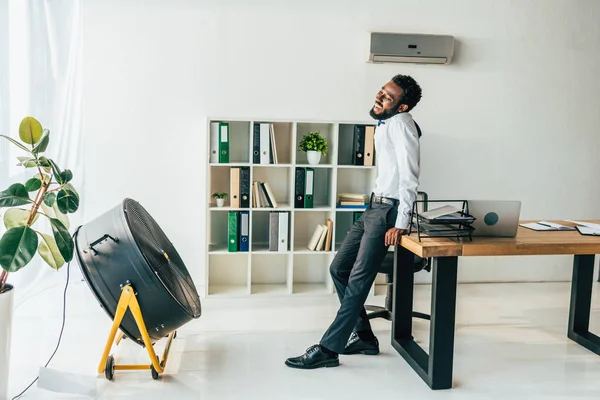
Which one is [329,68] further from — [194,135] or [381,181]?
[381,181]

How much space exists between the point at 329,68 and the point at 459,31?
1.13 metres

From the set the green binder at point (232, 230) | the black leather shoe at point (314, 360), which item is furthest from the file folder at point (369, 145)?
the black leather shoe at point (314, 360)

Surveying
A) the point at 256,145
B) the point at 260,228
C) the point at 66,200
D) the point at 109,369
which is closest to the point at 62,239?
the point at 66,200

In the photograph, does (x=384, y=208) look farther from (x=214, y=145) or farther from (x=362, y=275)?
(x=214, y=145)

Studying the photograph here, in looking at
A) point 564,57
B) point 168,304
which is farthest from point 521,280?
point 168,304

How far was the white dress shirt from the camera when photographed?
293cm

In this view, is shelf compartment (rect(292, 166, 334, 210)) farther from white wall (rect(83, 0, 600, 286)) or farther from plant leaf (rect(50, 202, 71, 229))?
plant leaf (rect(50, 202, 71, 229))

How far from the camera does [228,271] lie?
184 inches

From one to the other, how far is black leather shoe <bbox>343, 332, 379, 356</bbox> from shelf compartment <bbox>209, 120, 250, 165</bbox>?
5.99 ft

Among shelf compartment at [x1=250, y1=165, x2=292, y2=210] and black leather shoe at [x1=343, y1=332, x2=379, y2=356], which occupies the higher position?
shelf compartment at [x1=250, y1=165, x2=292, y2=210]

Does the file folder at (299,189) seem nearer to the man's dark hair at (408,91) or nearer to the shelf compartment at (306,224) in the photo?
the shelf compartment at (306,224)

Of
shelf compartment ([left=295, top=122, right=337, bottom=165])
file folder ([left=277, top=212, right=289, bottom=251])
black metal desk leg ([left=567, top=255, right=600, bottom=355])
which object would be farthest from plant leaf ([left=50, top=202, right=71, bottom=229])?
black metal desk leg ([left=567, top=255, right=600, bottom=355])

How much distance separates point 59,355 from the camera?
125 inches

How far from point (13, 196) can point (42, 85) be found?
1824 millimetres
